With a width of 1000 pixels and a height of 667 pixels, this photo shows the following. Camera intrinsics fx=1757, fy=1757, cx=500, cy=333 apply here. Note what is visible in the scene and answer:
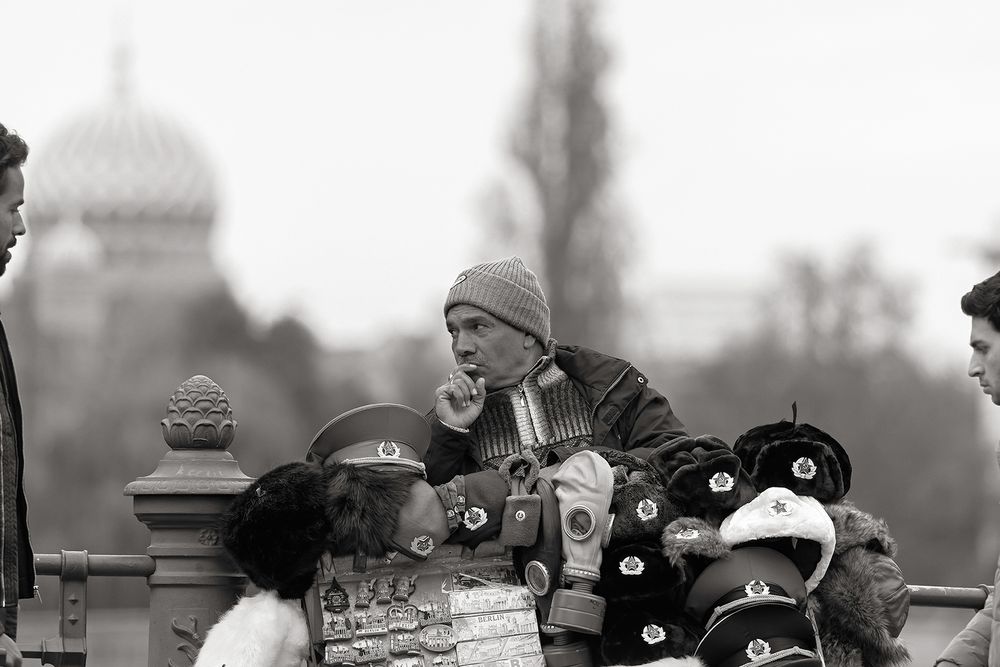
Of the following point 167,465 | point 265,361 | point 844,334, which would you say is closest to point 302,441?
point 265,361

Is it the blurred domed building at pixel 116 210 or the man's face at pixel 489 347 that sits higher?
the blurred domed building at pixel 116 210

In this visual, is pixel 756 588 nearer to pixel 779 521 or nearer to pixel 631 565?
pixel 779 521

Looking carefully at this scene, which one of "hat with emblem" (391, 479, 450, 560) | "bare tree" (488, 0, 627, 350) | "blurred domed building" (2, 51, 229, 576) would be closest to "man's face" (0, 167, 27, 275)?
"hat with emblem" (391, 479, 450, 560)

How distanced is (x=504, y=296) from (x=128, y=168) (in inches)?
2167

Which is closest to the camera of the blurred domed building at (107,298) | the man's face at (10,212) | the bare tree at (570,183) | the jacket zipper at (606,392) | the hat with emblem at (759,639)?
the man's face at (10,212)

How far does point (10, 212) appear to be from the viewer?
5133 mm

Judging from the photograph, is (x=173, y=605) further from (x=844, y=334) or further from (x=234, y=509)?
(x=844, y=334)

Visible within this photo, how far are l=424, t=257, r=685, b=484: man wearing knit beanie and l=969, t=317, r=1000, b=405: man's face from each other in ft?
3.30

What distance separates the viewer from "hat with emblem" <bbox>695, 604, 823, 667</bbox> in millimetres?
5258

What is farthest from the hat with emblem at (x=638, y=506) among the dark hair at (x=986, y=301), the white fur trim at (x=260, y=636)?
the dark hair at (x=986, y=301)

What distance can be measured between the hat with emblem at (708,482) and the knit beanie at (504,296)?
86 centimetres

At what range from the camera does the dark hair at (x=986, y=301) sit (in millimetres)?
5449

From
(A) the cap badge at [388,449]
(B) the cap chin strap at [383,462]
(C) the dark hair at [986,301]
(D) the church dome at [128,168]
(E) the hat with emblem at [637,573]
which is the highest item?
(D) the church dome at [128,168]

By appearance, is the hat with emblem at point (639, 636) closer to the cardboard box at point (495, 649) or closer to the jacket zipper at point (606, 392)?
the cardboard box at point (495, 649)
